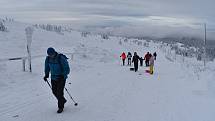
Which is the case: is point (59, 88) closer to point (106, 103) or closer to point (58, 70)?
point (58, 70)

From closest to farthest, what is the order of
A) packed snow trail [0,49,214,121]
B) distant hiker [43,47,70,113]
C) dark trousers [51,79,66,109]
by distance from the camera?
packed snow trail [0,49,214,121] < distant hiker [43,47,70,113] < dark trousers [51,79,66,109]

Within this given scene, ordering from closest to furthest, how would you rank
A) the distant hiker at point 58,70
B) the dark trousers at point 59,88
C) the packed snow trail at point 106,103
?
1. the packed snow trail at point 106,103
2. the distant hiker at point 58,70
3. the dark trousers at point 59,88

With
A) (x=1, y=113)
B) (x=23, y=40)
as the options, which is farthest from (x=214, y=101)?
(x=23, y=40)

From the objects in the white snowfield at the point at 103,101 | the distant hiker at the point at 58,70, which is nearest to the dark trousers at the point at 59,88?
the distant hiker at the point at 58,70

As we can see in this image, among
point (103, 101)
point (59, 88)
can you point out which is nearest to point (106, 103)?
point (103, 101)

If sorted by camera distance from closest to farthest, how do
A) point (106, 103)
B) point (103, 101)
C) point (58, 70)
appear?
point (58, 70) → point (106, 103) → point (103, 101)

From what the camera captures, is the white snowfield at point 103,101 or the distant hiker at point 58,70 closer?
the white snowfield at point 103,101

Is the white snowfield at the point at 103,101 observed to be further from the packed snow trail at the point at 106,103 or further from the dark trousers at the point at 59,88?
the dark trousers at the point at 59,88

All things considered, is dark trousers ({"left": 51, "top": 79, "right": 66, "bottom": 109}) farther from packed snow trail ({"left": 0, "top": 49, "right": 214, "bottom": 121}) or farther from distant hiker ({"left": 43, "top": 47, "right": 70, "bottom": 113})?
packed snow trail ({"left": 0, "top": 49, "right": 214, "bottom": 121})

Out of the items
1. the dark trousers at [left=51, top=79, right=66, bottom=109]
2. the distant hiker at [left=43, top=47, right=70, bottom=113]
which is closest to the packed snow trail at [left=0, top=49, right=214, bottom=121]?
the dark trousers at [left=51, top=79, right=66, bottom=109]

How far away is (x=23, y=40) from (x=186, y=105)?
2625 cm

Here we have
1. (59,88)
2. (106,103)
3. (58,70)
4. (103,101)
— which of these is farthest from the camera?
(103,101)

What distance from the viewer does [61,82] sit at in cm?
983

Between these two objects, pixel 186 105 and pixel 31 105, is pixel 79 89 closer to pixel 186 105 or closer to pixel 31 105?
pixel 31 105
